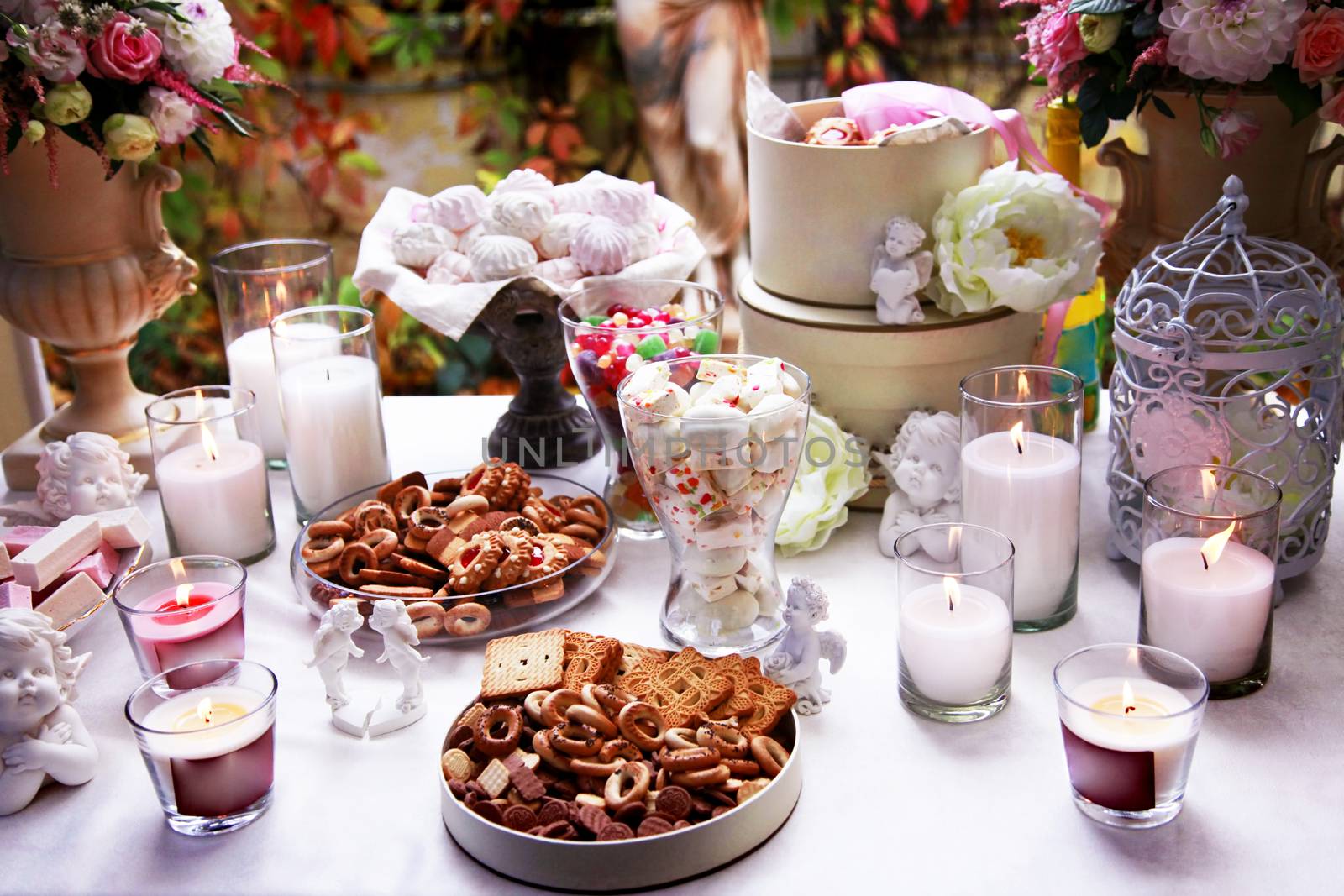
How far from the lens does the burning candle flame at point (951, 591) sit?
Answer: 3.22 ft

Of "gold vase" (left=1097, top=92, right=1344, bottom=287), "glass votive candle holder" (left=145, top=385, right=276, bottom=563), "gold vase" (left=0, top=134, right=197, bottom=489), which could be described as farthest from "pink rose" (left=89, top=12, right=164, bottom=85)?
"gold vase" (left=1097, top=92, right=1344, bottom=287)

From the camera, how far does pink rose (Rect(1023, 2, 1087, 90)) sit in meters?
1.22

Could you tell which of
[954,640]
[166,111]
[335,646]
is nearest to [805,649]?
[954,640]

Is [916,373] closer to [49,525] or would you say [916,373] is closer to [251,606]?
[251,606]

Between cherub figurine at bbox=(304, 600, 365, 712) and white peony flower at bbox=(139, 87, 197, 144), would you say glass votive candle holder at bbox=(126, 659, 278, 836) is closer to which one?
cherub figurine at bbox=(304, 600, 365, 712)

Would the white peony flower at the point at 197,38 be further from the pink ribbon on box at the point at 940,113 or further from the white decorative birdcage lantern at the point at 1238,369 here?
the white decorative birdcage lantern at the point at 1238,369

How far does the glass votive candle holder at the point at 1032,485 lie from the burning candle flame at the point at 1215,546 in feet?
0.44

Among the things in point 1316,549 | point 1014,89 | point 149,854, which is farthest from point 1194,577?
point 1014,89

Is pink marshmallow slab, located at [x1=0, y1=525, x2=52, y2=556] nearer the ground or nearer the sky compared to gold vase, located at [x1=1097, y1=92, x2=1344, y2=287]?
nearer the ground

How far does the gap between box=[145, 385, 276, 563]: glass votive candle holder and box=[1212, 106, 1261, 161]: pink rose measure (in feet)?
3.20

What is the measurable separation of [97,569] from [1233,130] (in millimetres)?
1127

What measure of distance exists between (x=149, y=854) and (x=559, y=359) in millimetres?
722

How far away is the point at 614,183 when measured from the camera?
55.5 inches

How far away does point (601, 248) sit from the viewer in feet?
4.45
